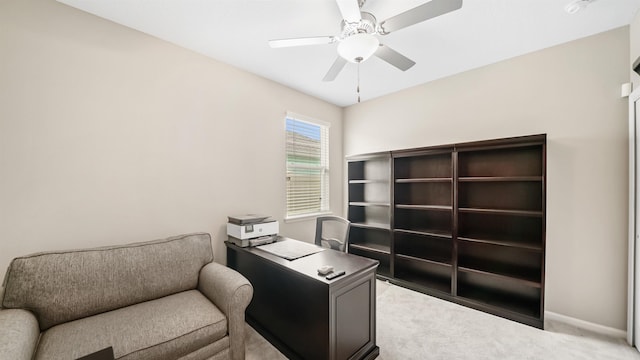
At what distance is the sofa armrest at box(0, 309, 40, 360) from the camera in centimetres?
103

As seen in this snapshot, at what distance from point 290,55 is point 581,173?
2942mm

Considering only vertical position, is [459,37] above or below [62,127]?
above

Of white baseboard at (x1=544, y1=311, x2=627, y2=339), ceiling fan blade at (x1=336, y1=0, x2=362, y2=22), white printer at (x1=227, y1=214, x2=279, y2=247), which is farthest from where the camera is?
white printer at (x1=227, y1=214, x2=279, y2=247)

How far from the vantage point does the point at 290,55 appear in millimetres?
2381

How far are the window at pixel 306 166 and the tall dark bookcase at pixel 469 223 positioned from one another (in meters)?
0.47

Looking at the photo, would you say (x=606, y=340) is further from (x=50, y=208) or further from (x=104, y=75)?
(x=104, y=75)

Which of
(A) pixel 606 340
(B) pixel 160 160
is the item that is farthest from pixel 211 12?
(A) pixel 606 340

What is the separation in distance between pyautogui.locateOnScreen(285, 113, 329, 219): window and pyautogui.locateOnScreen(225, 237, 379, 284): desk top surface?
48.0 inches

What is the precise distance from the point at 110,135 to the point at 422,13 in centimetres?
239

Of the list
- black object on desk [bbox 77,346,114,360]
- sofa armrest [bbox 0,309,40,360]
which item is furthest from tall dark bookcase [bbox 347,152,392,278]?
sofa armrest [bbox 0,309,40,360]

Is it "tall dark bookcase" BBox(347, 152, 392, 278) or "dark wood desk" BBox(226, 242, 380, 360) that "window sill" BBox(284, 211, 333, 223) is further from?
"dark wood desk" BBox(226, 242, 380, 360)

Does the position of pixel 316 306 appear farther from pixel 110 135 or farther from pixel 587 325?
pixel 587 325

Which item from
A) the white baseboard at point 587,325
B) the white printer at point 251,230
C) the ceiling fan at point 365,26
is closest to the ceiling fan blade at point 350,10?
the ceiling fan at point 365,26

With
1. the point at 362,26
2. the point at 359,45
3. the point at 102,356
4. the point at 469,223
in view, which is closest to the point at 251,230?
the point at 102,356
